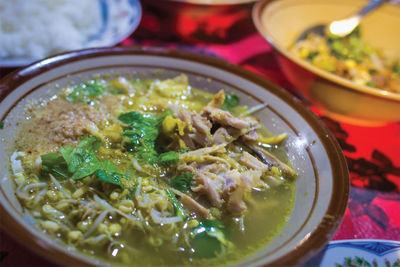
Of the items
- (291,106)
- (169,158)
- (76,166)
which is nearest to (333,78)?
(291,106)

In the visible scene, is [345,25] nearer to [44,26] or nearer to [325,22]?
[325,22]

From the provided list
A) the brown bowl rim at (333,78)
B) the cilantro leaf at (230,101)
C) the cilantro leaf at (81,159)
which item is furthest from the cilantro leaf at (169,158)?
the brown bowl rim at (333,78)

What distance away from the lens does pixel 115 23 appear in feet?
12.3

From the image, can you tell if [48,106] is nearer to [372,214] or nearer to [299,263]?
[299,263]

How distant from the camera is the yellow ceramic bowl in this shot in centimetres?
285

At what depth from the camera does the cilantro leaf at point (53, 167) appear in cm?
206

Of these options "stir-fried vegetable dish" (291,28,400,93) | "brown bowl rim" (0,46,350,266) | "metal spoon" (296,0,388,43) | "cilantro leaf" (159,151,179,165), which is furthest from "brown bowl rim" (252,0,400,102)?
"cilantro leaf" (159,151,179,165)

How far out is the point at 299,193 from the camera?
224cm

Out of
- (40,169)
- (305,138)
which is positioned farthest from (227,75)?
(40,169)

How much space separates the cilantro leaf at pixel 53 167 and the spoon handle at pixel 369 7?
404 centimetres

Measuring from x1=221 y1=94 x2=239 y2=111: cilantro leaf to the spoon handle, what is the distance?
101 inches

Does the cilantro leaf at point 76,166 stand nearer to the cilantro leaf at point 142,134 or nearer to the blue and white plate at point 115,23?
the cilantro leaf at point 142,134

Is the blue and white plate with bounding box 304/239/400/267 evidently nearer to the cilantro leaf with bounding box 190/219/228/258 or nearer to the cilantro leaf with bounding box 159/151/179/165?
the cilantro leaf with bounding box 190/219/228/258

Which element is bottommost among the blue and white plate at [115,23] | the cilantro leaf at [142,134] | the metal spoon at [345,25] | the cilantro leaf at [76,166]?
the metal spoon at [345,25]
